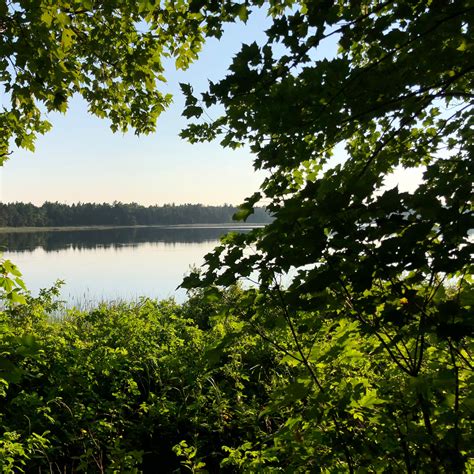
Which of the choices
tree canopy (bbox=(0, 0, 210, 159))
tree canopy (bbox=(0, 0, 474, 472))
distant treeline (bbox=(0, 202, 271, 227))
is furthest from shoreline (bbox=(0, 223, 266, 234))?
tree canopy (bbox=(0, 0, 474, 472))

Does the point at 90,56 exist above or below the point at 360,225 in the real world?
above

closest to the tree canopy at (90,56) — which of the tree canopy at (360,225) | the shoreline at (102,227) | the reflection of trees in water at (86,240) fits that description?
the tree canopy at (360,225)

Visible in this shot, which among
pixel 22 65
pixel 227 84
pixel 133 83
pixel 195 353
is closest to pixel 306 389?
pixel 227 84

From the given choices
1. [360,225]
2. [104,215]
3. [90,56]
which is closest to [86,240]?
[104,215]

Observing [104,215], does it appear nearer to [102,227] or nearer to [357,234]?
[102,227]

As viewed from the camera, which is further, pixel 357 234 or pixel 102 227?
pixel 102 227

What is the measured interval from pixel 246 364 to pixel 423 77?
4237 mm

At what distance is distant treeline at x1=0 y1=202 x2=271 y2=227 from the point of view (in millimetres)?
88250

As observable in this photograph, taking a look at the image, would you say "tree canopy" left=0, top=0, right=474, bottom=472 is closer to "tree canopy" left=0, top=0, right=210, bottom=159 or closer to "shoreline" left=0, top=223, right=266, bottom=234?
"tree canopy" left=0, top=0, right=210, bottom=159

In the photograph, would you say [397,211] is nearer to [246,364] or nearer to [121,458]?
[121,458]

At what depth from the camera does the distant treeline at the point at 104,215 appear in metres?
88.2

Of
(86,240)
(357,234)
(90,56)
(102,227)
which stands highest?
(90,56)

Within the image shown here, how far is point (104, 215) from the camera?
Answer: 9612 centimetres

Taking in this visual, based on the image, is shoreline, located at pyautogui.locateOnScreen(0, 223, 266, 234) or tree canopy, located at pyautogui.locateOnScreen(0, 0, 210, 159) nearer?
tree canopy, located at pyautogui.locateOnScreen(0, 0, 210, 159)
